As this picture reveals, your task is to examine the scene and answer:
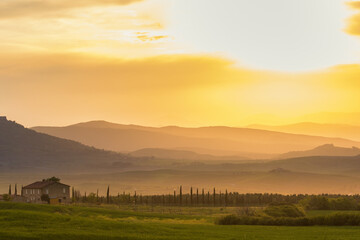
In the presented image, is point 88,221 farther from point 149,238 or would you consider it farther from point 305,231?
point 305,231

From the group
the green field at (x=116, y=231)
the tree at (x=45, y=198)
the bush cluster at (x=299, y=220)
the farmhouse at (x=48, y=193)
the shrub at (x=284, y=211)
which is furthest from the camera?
the farmhouse at (x=48, y=193)

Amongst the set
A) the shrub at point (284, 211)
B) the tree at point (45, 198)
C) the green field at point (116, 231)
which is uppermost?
the tree at point (45, 198)

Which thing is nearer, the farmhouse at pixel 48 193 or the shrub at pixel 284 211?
the shrub at pixel 284 211

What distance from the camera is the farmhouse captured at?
133 meters

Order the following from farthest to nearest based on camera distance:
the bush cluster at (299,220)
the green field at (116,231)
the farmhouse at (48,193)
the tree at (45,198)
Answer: the farmhouse at (48,193)
the tree at (45,198)
the bush cluster at (299,220)
the green field at (116,231)

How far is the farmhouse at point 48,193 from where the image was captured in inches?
5251

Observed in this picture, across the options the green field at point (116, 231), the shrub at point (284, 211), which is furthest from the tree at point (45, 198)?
the green field at point (116, 231)

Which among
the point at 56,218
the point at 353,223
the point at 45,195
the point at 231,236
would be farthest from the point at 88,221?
the point at 45,195

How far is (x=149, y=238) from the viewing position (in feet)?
170

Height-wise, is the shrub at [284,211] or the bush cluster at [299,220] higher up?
the shrub at [284,211]

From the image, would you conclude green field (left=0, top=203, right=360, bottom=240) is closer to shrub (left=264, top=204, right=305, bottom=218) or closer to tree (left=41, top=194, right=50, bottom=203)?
shrub (left=264, top=204, right=305, bottom=218)

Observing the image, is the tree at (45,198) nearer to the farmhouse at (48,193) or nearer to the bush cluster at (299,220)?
the farmhouse at (48,193)

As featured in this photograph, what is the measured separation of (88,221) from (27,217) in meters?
6.32

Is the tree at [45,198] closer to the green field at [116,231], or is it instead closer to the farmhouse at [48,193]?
the farmhouse at [48,193]
